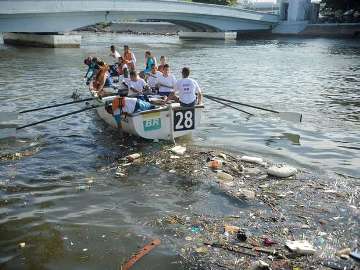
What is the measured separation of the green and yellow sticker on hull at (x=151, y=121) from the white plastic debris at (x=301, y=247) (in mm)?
6390

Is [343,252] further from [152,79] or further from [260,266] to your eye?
[152,79]

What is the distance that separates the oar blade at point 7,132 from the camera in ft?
46.0

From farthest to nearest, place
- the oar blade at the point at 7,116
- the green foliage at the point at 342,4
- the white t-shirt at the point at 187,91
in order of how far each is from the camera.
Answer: the green foliage at the point at 342,4, the oar blade at the point at 7,116, the white t-shirt at the point at 187,91

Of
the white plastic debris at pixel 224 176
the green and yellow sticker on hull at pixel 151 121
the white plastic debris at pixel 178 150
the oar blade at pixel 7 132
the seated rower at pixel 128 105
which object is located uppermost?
the seated rower at pixel 128 105

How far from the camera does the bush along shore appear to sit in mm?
6816

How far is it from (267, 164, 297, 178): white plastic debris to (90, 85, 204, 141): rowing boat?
3363 millimetres

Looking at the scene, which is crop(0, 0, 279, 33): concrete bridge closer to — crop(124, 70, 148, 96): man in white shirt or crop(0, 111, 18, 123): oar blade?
crop(0, 111, 18, 123): oar blade

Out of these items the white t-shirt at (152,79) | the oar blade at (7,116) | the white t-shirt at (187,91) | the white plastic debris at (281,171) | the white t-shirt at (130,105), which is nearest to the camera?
the white plastic debris at (281,171)

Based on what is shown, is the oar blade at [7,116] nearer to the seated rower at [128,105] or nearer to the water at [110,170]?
the water at [110,170]

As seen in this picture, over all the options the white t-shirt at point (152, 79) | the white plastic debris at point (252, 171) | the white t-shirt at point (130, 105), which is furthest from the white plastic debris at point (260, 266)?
the white t-shirt at point (152, 79)

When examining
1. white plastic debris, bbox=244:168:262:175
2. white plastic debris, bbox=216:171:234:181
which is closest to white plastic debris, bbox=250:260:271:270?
white plastic debris, bbox=216:171:234:181

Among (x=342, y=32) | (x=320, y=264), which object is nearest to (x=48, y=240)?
(x=320, y=264)

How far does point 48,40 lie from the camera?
165 ft

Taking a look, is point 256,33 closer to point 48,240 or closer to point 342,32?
point 342,32
